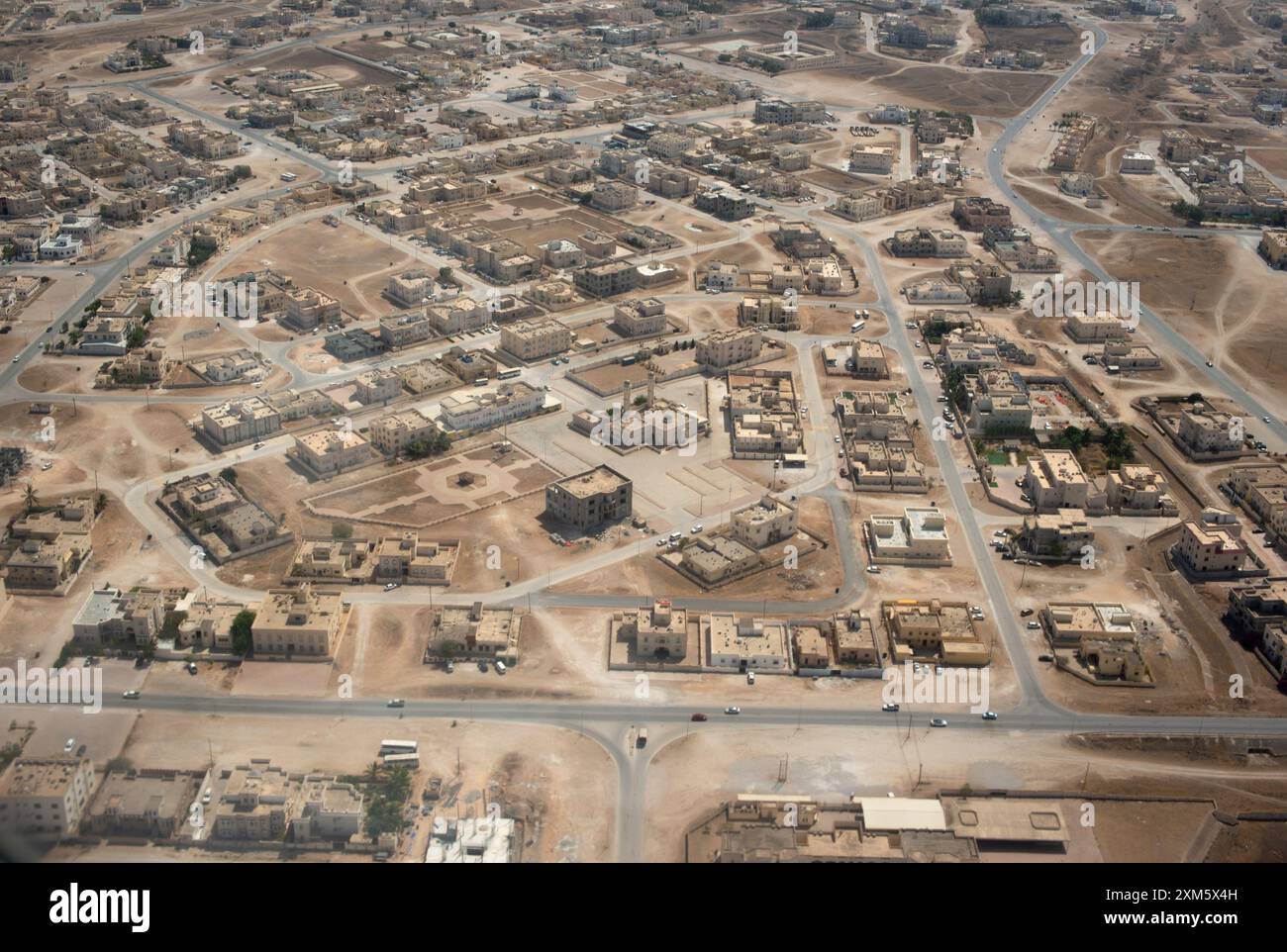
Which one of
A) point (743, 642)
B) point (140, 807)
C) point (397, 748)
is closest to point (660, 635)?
point (743, 642)

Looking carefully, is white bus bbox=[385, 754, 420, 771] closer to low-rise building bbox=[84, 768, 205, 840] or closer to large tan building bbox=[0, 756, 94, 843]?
low-rise building bbox=[84, 768, 205, 840]

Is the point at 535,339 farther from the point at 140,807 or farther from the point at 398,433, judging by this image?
the point at 140,807

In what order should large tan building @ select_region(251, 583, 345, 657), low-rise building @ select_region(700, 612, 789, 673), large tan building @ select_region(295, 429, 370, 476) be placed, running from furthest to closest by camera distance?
large tan building @ select_region(295, 429, 370, 476) → low-rise building @ select_region(700, 612, 789, 673) → large tan building @ select_region(251, 583, 345, 657)

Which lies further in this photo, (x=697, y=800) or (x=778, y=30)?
(x=778, y=30)

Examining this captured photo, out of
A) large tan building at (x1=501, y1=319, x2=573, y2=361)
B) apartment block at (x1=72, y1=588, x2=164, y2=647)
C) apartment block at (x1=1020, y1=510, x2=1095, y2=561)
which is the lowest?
apartment block at (x1=72, y1=588, x2=164, y2=647)

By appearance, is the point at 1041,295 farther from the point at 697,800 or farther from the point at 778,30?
the point at 778,30

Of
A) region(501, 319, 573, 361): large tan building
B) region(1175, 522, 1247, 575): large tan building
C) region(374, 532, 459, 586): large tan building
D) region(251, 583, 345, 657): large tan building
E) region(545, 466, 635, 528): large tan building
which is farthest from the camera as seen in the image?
region(501, 319, 573, 361): large tan building

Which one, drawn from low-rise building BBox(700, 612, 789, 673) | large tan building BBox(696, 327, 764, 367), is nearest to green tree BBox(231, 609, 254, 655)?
low-rise building BBox(700, 612, 789, 673)
